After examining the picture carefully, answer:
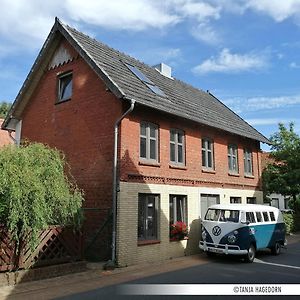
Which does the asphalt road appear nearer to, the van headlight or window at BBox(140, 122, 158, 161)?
the van headlight

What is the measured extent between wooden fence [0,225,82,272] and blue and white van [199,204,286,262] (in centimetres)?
525

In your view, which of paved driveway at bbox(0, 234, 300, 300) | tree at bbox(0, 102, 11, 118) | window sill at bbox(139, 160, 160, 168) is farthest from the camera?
tree at bbox(0, 102, 11, 118)

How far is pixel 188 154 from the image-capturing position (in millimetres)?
16516

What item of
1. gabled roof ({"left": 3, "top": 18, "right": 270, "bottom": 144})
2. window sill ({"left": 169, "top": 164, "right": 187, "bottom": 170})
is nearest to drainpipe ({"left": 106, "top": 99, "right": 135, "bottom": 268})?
gabled roof ({"left": 3, "top": 18, "right": 270, "bottom": 144})

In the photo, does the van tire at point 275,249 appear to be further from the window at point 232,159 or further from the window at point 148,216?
the window at point 148,216

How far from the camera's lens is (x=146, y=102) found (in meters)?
13.9

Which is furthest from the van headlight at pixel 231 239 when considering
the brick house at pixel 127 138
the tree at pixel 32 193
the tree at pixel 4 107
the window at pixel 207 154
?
the tree at pixel 4 107

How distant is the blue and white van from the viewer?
13.8 m

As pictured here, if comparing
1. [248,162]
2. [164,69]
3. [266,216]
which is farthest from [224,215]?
[164,69]

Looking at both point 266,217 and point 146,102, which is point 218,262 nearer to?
point 266,217

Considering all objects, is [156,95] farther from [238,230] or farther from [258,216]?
[258,216]

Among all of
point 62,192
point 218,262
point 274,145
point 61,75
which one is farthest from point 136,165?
point 274,145

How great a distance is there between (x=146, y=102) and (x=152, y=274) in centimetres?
610

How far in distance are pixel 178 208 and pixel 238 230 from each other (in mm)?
2896
